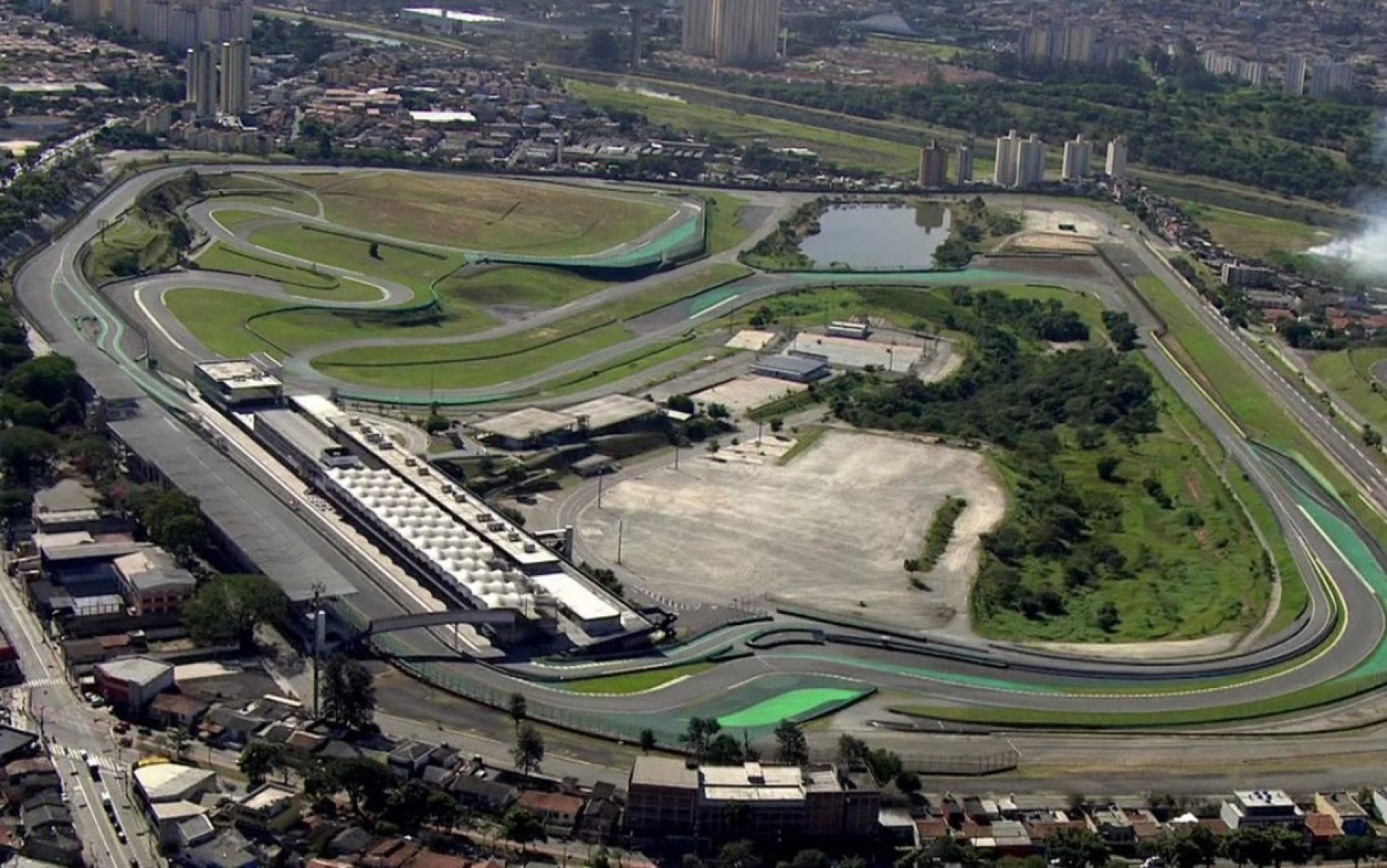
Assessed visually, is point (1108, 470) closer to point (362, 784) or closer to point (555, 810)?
point (555, 810)

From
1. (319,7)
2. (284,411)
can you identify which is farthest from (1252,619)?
(319,7)

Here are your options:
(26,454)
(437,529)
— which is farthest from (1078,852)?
(26,454)

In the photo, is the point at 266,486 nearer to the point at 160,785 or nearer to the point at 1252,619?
the point at 160,785

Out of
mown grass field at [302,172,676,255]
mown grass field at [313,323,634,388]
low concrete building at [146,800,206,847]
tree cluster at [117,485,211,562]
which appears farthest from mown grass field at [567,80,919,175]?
low concrete building at [146,800,206,847]

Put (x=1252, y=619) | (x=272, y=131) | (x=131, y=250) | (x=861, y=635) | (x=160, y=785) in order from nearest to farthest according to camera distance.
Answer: (x=160, y=785) → (x=861, y=635) → (x=1252, y=619) → (x=131, y=250) → (x=272, y=131)

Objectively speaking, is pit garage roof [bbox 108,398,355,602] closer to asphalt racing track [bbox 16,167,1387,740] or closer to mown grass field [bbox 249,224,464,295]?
asphalt racing track [bbox 16,167,1387,740]

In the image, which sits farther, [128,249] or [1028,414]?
[128,249]
